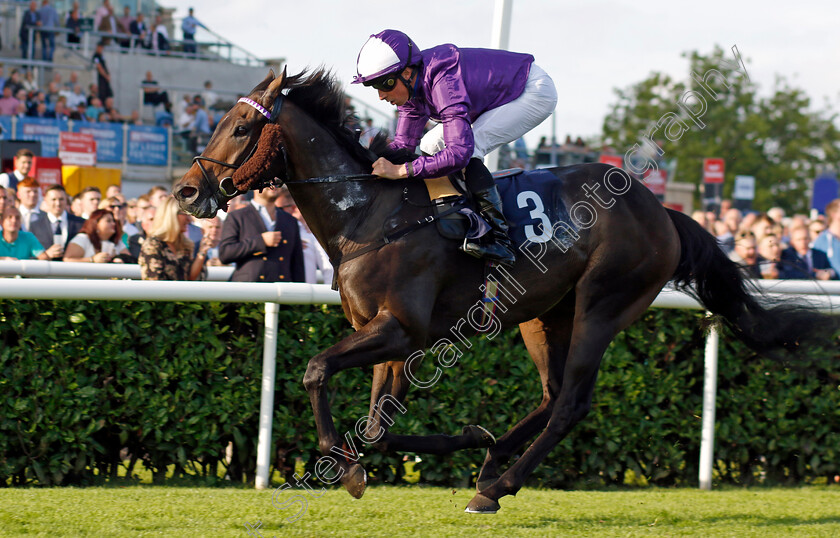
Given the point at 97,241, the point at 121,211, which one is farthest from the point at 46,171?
the point at 97,241

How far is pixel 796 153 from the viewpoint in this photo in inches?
1410

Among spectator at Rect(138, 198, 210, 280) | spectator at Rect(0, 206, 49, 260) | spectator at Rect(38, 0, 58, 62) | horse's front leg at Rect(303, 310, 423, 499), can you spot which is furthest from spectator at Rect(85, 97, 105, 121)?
horse's front leg at Rect(303, 310, 423, 499)

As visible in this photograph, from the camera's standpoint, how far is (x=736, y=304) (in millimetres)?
4867

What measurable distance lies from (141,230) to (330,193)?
469cm

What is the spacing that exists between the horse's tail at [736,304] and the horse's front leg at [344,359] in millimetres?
1690

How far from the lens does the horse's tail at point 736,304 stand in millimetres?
4738

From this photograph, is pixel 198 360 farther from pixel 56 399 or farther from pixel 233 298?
pixel 56 399

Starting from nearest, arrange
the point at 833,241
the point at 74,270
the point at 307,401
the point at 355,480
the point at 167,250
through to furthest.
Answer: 1. the point at 355,480
2. the point at 307,401
3. the point at 167,250
4. the point at 74,270
5. the point at 833,241

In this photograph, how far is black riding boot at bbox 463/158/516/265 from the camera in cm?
405

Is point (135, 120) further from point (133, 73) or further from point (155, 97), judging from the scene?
point (133, 73)

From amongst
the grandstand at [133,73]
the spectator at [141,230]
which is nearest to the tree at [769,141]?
the grandstand at [133,73]

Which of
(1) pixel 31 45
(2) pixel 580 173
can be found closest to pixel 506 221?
(2) pixel 580 173

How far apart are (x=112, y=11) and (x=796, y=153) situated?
83.8ft

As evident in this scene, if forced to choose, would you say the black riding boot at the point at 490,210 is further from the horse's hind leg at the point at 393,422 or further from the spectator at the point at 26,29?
the spectator at the point at 26,29
